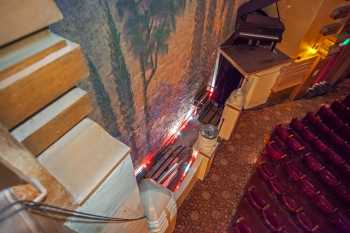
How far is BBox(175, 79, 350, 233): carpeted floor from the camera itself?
4797 mm

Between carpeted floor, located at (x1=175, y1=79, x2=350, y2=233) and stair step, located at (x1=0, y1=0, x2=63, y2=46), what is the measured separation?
466 cm

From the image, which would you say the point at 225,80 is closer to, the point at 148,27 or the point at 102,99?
the point at 148,27

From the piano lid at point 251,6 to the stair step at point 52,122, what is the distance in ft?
16.2

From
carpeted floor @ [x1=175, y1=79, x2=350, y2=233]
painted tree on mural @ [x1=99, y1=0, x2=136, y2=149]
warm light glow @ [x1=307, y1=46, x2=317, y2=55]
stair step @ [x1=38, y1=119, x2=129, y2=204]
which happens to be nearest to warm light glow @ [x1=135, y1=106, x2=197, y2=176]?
painted tree on mural @ [x1=99, y1=0, x2=136, y2=149]

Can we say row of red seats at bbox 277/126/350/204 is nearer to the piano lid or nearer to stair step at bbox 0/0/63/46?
the piano lid

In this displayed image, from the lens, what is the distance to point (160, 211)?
10.00 ft

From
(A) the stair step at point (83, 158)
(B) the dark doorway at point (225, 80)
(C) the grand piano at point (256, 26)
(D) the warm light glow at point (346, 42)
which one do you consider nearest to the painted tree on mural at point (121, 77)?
(A) the stair step at point (83, 158)

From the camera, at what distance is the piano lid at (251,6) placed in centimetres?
514

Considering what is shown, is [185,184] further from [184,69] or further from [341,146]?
[341,146]

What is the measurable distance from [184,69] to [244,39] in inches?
80.7

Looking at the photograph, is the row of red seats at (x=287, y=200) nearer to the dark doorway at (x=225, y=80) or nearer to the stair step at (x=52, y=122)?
the dark doorway at (x=225, y=80)

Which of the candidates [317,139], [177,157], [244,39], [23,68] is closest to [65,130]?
[23,68]

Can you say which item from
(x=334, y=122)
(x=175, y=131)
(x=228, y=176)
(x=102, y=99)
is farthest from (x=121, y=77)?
(x=334, y=122)

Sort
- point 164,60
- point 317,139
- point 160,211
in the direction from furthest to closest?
point 317,139
point 164,60
point 160,211
